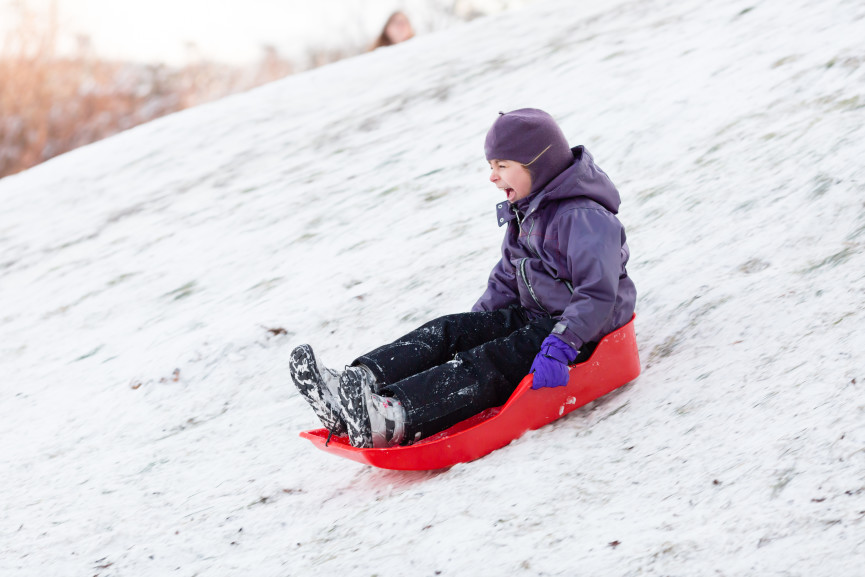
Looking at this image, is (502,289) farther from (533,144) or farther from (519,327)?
(533,144)

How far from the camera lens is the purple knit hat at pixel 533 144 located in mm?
2445

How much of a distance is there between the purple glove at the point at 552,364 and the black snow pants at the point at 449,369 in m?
0.14

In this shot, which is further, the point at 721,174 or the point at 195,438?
the point at 721,174

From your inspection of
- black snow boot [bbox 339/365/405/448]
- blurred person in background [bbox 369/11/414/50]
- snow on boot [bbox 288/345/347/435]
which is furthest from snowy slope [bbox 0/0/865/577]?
blurred person in background [bbox 369/11/414/50]

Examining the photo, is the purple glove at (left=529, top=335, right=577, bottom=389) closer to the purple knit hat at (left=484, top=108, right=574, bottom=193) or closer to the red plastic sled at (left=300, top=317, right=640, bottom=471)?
the red plastic sled at (left=300, top=317, right=640, bottom=471)

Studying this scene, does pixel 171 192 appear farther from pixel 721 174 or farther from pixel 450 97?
pixel 721 174

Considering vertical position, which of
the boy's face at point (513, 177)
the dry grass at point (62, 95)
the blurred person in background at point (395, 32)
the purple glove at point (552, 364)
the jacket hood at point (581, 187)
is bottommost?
the purple glove at point (552, 364)

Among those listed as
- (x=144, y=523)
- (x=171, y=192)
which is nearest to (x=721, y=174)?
(x=144, y=523)

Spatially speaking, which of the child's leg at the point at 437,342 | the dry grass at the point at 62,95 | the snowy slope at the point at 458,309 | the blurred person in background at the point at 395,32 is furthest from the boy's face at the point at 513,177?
the dry grass at the point at 62,95

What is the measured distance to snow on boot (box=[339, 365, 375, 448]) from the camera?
2.26 m

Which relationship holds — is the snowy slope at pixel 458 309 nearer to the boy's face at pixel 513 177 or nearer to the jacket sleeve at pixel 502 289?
the jacket sleeve at pixel 502 289

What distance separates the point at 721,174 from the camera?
3.73 meters

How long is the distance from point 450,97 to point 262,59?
13393 mm

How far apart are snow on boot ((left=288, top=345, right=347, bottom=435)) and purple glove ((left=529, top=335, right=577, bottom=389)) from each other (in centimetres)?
56
